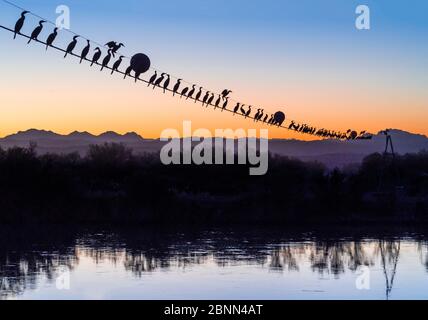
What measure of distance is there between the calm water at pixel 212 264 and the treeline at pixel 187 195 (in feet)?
19.7

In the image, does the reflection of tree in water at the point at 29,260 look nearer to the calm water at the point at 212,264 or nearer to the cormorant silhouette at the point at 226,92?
the calm water at the point at 212,264

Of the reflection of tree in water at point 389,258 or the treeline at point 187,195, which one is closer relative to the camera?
the reflection of tree in water at point 389,258

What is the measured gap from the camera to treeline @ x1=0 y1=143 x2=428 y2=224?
47562 mm

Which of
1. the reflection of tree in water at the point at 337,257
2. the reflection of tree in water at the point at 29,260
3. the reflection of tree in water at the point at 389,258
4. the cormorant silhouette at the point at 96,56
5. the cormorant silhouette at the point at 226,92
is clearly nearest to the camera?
the cormorant silhouette at the point at 96,56

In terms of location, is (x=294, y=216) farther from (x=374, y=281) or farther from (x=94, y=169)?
(x=374, y=281)

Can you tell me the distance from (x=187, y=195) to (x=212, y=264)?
2732 cm

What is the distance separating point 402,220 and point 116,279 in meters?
26.0

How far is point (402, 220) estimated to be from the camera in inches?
1823

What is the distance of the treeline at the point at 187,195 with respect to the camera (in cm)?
4756

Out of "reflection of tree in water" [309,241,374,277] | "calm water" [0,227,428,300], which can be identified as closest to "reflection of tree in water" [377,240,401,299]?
"calm water" [0,227,428,300]

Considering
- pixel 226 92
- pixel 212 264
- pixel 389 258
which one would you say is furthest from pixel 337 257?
pixel 226 92

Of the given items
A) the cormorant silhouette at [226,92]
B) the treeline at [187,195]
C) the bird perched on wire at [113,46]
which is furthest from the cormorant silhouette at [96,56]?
the treeline at [187,195]

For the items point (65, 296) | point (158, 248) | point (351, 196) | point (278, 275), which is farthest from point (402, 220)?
→ point (65, 296)

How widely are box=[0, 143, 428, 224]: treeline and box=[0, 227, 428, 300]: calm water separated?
602 centimetres
